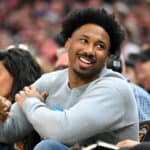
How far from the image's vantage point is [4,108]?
17.7ft

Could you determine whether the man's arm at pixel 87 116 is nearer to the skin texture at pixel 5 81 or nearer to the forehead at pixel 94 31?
the forehead at pixel 94 31

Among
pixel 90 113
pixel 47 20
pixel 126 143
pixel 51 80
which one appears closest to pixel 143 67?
pixel 51 80

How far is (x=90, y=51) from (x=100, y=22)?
218mm

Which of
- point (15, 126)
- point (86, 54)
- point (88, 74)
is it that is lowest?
point (15, 126)

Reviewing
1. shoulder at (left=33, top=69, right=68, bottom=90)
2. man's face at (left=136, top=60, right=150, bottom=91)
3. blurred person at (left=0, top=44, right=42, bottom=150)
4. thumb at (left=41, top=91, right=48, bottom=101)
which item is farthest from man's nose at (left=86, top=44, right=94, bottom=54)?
man's face at (left=136, top=60, right=150, bottom=91)

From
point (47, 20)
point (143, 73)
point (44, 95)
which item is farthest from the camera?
point (47, 20)

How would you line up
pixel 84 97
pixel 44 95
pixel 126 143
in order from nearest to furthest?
pixel 126 143 → pixel 84 97 → pixel 44 95

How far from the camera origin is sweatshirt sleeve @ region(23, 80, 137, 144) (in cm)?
493

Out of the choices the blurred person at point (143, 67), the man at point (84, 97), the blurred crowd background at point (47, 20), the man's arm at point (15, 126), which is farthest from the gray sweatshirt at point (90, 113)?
the blurred crowd background at point (47, 20)

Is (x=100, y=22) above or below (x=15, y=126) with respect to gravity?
above

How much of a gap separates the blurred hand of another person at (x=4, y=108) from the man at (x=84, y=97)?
1.9 inches

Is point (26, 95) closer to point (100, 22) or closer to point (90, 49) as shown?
point (90, 49)

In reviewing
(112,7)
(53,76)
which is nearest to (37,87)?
(53,76)

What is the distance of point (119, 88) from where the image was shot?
504cm
